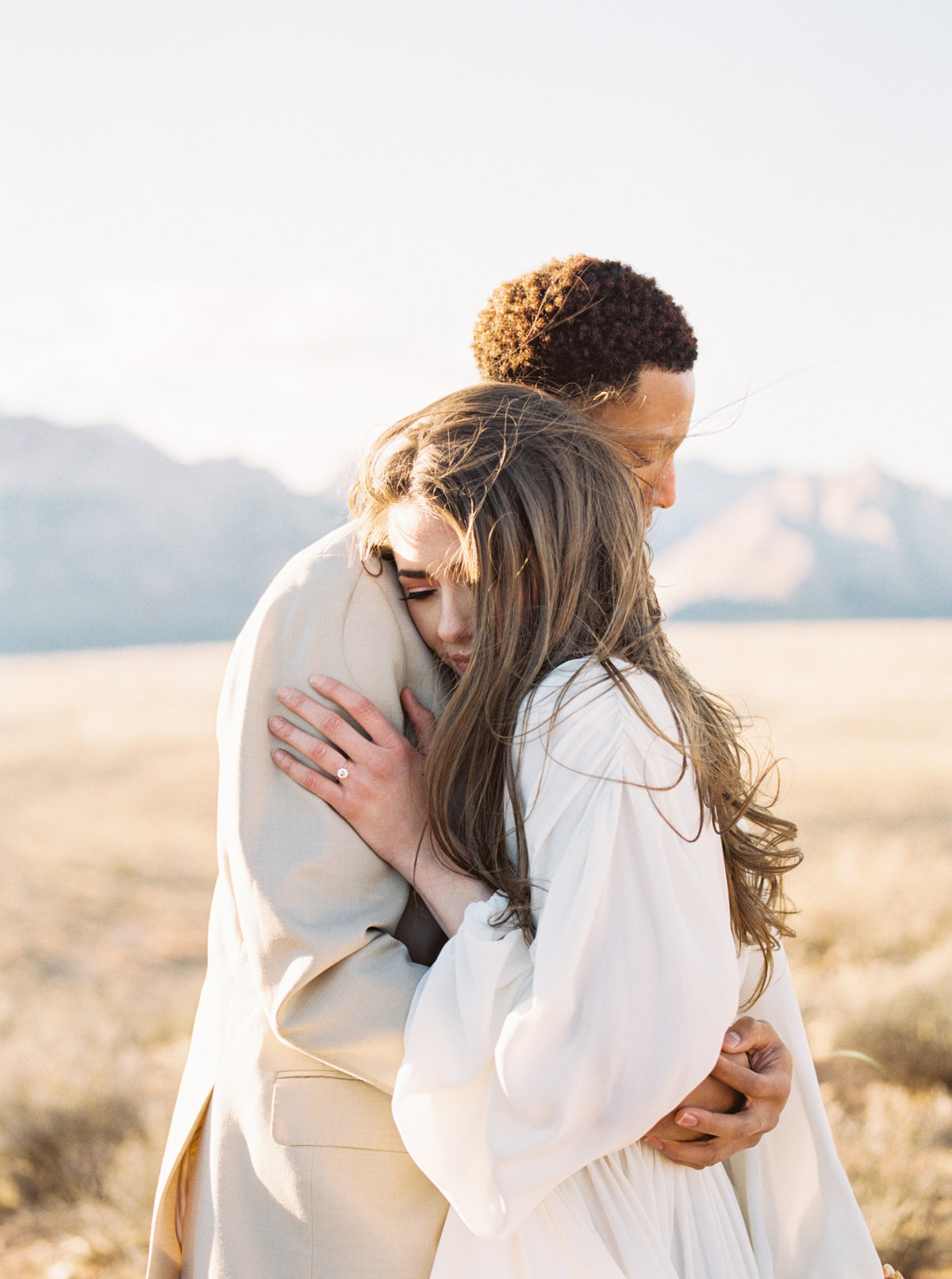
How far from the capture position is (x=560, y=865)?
1.31 m

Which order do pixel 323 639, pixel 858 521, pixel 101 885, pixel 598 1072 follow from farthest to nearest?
pixel 858 521 → pixel 101 885 → pixel 323 639 → pixel 598 1072

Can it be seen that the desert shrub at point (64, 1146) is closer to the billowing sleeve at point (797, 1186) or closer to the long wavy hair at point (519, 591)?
the billowing sleeve at point (797, 1186)

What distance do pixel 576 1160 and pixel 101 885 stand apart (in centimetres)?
816

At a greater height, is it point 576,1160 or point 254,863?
point 254,863

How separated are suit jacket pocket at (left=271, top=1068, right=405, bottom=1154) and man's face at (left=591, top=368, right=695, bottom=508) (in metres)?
1.13

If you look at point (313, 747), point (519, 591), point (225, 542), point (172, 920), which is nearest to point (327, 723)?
point (313, 747)

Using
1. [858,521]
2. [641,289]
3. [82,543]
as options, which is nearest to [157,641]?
[82,543]

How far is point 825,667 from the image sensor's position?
1427 cm

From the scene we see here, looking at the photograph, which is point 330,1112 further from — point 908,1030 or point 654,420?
point 908,1030

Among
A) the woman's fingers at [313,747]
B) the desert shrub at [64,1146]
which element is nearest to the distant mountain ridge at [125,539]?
the desert shrub at [64,1146]

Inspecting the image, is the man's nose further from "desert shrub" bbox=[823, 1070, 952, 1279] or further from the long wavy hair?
"desert shrub" bbox=[823, 1070, 952, 1279]

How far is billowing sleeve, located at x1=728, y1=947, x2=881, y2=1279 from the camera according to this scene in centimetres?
174

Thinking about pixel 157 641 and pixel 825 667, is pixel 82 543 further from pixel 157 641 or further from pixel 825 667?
pixel 825 667

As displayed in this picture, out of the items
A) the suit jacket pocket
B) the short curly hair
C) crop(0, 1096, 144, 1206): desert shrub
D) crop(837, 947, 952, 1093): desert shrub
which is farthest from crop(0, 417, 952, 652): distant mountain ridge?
the suit jacket pocket
